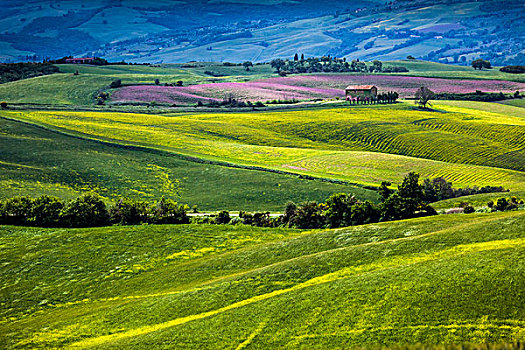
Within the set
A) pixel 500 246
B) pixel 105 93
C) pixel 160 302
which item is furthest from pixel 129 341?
pixel 105 93

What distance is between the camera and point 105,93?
170 meters

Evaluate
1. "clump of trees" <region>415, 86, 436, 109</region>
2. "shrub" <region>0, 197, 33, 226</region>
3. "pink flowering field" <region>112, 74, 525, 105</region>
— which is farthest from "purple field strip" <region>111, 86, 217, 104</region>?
"shrub" <region>0, 197, 33, 226</region>

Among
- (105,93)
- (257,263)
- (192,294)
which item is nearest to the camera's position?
(192,294)

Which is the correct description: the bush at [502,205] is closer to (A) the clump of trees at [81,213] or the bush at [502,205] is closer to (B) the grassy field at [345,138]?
(B) the grassy field at [345,138]

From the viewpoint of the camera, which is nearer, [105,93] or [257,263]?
[257,263]

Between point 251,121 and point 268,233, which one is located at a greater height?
point 251,121

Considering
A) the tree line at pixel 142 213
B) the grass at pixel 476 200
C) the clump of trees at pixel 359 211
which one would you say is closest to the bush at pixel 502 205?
the grass at pixel 476 200

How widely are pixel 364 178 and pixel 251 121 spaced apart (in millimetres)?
56718

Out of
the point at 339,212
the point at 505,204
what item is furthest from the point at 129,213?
the point at 505,204

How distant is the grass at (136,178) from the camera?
255 ft

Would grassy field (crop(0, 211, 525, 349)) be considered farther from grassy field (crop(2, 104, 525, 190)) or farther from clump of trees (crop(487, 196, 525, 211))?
grassy field (crop(2, 104, 525, 190))

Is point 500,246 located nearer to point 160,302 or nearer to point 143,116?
point 160,302

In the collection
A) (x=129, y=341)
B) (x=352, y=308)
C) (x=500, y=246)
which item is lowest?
(x=129, y=341)

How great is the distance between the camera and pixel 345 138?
122 m
